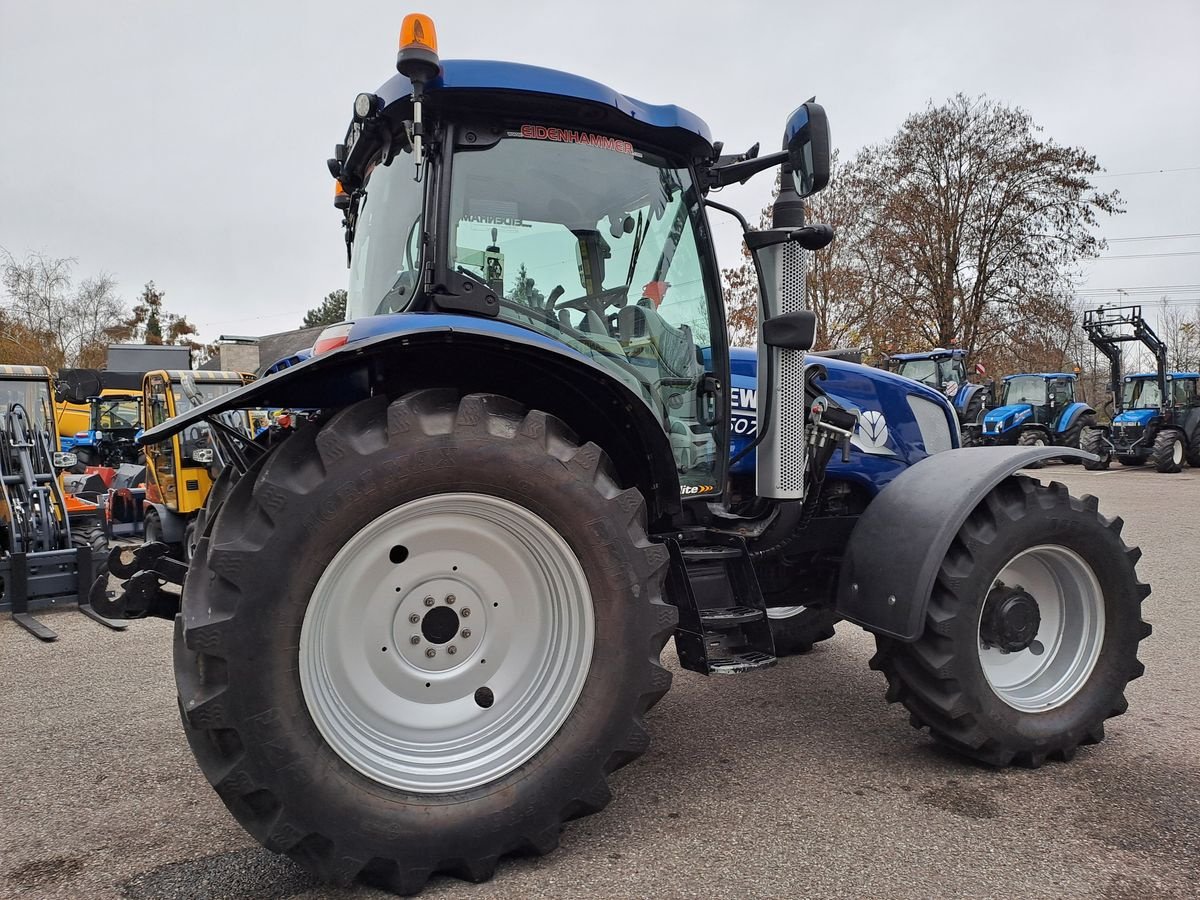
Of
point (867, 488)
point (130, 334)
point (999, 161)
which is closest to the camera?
point (867, 488)

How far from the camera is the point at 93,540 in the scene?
7.23 meters

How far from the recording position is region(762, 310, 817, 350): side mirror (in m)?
3.07

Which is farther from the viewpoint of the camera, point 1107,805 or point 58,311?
point 58,311

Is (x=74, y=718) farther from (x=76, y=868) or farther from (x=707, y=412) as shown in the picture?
(x=707, y=412)

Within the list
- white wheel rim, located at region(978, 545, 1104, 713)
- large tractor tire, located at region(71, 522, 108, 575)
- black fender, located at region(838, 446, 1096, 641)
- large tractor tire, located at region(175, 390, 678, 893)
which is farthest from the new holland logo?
large tractor tire, located at region(71, 522, 108, 575)

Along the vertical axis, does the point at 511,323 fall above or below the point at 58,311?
below

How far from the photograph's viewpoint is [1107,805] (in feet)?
9.09

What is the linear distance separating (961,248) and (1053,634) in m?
24.5

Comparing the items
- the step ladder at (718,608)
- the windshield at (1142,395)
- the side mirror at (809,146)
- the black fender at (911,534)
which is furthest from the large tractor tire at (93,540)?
the windshield at (1142,395)

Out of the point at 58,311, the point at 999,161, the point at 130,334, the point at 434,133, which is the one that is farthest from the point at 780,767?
the point at 130,334

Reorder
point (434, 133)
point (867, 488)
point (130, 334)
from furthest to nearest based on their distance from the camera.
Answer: point (130, 334), point (867, 488), point (434, 133)

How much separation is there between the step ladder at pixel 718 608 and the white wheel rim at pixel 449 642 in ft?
1.70

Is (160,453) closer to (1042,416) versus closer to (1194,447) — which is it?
(1042,416)

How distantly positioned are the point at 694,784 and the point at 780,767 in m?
0.36
